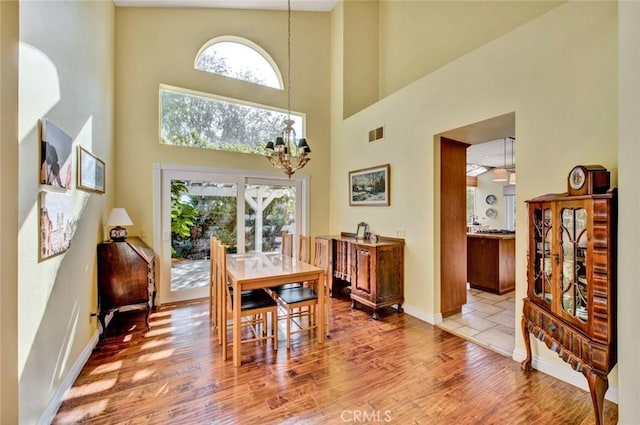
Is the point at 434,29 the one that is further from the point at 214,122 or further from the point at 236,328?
the point at 236,328

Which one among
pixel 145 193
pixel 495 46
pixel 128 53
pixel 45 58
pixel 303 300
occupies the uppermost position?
pixel 128 53

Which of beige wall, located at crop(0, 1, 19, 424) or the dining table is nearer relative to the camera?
beige wall, located at crop(0, 1, 19, 424)

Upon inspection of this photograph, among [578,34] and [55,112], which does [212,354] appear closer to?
[55,112]

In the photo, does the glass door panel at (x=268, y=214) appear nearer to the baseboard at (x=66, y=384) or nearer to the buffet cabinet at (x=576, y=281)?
the baseboard at (x=66, y=384)

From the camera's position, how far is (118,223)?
333 cm

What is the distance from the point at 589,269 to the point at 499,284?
3.01m

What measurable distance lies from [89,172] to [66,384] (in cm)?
181

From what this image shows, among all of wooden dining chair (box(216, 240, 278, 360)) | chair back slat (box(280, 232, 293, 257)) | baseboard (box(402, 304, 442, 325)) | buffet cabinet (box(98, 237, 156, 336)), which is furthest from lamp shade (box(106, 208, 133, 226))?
baseboard (box(402, 304, 442, 325))

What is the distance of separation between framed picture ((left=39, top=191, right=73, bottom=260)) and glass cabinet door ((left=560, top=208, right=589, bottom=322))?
3.47 m

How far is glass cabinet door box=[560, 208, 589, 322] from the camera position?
1.90 metres

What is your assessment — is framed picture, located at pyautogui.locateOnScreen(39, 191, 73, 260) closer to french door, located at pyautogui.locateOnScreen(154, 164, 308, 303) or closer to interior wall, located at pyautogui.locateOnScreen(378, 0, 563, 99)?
french door, located at pyautogui.locateOnScreen(154, 164, 308, 303)

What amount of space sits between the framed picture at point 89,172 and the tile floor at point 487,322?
3994 mm

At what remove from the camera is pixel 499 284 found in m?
4.50

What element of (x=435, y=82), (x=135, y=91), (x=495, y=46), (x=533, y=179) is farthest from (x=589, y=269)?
(x=135, y=91)
